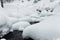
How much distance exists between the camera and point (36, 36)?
4.42 meters

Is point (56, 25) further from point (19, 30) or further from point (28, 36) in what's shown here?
point (19, 30)

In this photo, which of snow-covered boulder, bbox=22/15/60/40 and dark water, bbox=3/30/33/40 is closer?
snow-covered boulder, bbox=22/15/60/40

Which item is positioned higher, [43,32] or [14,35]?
[43,32]

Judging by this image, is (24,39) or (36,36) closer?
(36,36)

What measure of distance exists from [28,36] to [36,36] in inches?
19.0

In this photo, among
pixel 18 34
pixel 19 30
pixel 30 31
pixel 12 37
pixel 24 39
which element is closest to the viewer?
pixel 30 31

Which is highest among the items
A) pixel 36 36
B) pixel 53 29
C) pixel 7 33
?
pixel 53 29

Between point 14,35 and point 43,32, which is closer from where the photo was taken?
point 43,32

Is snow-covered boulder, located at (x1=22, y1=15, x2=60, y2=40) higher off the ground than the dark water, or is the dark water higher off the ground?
snow-covered boulder, located at (x1=22, y1=15, x2=60, y2=40)

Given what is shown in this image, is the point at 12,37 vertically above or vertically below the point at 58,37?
below

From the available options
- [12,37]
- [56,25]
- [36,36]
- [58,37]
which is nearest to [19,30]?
[12,37]

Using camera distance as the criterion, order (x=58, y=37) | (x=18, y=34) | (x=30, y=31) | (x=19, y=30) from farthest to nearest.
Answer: (x=19, y=30) < (x=18, y=34) < (x=30, y=31) < (x=58, y=37)

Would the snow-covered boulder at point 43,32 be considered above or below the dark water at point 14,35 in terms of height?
above

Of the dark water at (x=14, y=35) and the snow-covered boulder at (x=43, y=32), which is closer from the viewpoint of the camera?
the snow-covered boulder at (x=43, y=32)
